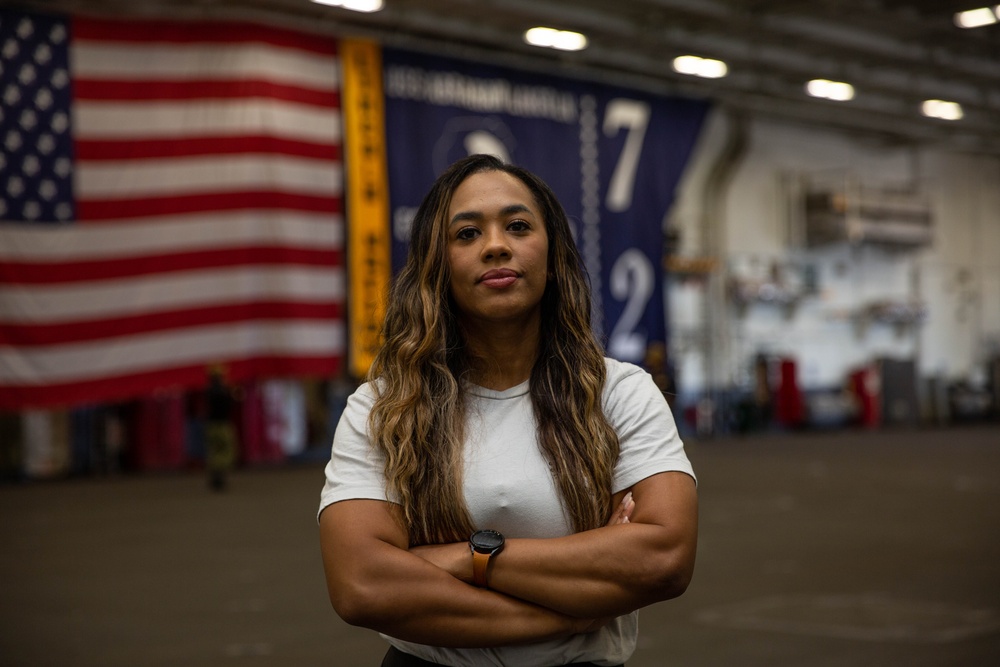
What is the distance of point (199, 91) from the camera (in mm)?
14305

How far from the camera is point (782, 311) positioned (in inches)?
981

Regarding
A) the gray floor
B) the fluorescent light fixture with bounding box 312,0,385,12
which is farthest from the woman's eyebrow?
the fluorescent light fixture with bounding box 312,0,385,12

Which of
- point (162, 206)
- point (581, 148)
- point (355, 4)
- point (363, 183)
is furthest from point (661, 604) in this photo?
point (581, 148)

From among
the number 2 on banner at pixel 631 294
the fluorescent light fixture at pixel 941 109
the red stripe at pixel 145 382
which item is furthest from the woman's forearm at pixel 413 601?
the fluorescent light fixture at pixel 941 109

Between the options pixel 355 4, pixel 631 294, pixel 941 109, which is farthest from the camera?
pixel 941 109

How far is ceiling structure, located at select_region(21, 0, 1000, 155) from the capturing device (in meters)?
15.8

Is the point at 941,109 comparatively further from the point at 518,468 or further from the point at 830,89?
the point at 518,468

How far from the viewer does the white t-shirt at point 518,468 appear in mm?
1947

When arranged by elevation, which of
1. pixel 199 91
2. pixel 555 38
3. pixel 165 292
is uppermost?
pixel 555 38

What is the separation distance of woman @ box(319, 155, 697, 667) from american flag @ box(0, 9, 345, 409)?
12027 millimetres

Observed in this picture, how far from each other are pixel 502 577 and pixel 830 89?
63.6 feet

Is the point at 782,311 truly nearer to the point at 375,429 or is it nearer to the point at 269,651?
the point at 269,651

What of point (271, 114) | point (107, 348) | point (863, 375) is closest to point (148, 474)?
point (107, 348)

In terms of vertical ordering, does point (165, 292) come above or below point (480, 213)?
above
